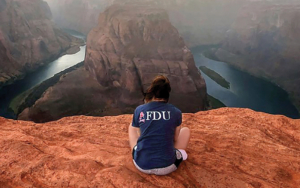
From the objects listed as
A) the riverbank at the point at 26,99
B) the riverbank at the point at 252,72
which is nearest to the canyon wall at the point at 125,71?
the riverbank at the point at 26,99

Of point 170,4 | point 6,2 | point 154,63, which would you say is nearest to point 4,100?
point 154,63

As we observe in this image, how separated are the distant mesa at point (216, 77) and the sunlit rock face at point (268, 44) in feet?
40.3

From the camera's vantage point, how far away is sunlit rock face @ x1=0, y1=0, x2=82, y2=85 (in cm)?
6113

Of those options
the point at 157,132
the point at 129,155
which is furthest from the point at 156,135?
the point at 129,155

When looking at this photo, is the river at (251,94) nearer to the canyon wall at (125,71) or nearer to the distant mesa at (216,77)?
the distant mesa at (216,77)

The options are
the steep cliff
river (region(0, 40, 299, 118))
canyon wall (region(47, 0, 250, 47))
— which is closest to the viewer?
river (region(0, 40, 299, 118))

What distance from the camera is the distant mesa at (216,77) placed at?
61.1 metres

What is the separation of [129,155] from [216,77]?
63116 mm

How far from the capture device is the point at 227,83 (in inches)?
2448

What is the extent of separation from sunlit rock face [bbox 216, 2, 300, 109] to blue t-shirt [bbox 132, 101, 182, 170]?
2322 inches

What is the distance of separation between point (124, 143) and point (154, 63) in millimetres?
37285

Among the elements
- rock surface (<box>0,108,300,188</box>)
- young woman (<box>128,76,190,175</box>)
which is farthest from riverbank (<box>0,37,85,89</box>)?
young woman (<box>128,76,190,175</box>)

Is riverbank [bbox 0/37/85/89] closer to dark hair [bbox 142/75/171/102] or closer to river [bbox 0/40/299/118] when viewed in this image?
river [bbox 0/40/299/118]

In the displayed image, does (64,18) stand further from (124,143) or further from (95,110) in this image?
(124,143)
